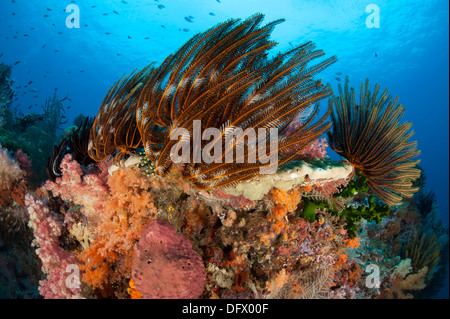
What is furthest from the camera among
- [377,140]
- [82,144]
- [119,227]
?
[82,144]

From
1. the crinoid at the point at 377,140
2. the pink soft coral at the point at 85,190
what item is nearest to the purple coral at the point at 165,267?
the pink soft coral at the point at 85,190

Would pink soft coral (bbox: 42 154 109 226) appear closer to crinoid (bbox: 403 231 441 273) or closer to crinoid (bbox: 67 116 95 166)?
crinoid (bbox: 67 116 95 166)

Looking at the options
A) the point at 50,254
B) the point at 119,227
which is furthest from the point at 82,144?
the point at 119,227

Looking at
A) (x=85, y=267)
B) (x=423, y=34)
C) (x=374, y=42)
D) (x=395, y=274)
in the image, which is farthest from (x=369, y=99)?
(x=423, y=34)

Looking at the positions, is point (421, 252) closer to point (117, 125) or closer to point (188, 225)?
point (188, 225)

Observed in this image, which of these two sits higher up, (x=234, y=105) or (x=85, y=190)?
(x=234, y=105)

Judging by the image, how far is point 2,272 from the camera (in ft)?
17.8

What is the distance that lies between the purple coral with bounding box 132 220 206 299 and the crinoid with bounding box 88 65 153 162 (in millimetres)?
1600

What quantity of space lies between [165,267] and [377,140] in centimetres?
412

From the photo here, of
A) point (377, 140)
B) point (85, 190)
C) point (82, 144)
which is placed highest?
point (82, 144)

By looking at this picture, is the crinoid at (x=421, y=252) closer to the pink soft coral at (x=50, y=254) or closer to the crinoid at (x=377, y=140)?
the crinoid at (x=377, y=140)

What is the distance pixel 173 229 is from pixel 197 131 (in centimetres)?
151

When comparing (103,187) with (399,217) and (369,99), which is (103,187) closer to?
(369,99)

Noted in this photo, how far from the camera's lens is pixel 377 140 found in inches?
158
